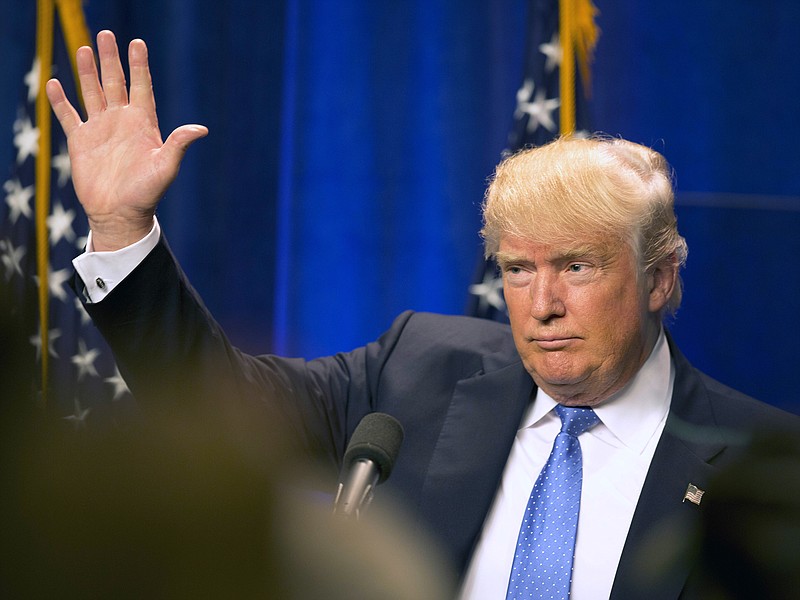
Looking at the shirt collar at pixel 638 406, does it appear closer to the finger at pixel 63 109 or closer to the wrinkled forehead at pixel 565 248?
the wrinkled forehead at pixel 565 248

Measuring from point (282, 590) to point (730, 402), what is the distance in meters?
1.87

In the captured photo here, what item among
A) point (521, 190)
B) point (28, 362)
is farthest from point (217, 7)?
point (28, 362)

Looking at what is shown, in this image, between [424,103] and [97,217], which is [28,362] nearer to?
[97,217]

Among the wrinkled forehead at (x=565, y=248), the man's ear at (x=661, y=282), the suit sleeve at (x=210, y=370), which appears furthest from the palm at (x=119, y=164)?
the man's ear at (x=661, y=282)

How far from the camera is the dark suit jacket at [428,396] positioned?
190 centimetres

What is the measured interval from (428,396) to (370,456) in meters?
1.05

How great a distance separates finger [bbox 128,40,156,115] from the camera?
1761mm

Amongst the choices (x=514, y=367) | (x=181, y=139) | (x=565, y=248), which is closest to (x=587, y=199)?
(x=565, y=248)

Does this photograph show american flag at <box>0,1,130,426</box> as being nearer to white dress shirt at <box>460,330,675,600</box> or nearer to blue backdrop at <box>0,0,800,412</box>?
blue backdrop at <box>0,0,800,412</box>

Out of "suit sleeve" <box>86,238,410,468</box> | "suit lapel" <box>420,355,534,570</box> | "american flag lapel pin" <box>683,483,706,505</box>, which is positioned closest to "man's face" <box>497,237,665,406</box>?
"suit lapel" <box>420,355,534,570</box>

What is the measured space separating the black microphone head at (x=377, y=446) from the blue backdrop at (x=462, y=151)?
1.91 m

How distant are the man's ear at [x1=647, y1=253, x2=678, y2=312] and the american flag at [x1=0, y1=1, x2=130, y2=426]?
153 cm

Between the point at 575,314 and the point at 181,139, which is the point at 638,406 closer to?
the point at 575,314

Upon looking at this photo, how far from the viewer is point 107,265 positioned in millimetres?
1855
